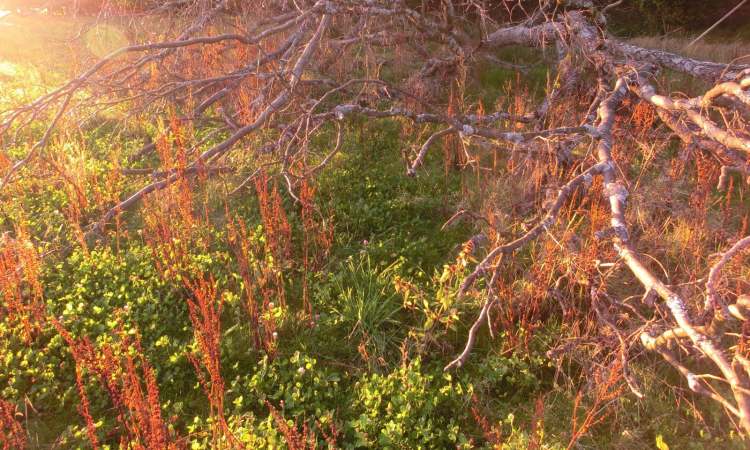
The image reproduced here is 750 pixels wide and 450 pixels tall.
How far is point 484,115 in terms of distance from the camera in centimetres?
490

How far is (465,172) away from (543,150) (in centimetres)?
103

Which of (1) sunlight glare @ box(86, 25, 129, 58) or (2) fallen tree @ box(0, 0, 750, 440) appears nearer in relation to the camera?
(2) fallen tree @ box(0, 0, 750, 440)

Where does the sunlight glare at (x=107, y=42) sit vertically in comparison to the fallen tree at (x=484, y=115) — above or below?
above

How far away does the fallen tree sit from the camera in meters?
2.50

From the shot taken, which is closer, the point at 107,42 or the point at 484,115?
the point at 484,115

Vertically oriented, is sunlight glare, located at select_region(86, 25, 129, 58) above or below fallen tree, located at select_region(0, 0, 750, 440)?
above

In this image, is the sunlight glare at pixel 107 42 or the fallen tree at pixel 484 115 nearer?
the fallen tree at pixel 484 115

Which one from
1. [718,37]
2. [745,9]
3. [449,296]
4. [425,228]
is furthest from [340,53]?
[745,9]

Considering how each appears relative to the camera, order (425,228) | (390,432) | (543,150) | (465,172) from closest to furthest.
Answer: (390,432) < (543,150) < (425,228) < (465,172)

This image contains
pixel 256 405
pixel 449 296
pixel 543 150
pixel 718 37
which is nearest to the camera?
pixel 256 405

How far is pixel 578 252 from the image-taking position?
3.15 metres

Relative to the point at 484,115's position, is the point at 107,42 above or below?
above

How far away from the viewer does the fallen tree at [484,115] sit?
8.19ft

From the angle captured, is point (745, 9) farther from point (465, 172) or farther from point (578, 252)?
point (578, 252)
